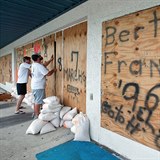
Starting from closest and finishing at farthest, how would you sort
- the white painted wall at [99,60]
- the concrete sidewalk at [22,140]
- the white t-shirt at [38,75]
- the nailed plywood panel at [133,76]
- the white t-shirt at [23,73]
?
the nailed plywood panel at [133,76], the white painted wall at [99,60], the concrete sidewalk at [22,140], the white t-shirt at [38,75], the white t-shirt at [23,73]

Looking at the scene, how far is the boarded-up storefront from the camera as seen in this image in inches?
140

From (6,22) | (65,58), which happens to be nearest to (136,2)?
(65,58)

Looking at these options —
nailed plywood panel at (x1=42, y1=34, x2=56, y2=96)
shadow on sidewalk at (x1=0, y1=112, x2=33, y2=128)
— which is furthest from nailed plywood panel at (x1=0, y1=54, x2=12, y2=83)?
shadow on sidewalk at (x1=0, y1=112, x2=33, y2=128)

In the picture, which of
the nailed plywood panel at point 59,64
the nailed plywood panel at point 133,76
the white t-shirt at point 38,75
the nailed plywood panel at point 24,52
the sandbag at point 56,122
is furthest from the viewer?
the nailed plywood panel at point 24,52

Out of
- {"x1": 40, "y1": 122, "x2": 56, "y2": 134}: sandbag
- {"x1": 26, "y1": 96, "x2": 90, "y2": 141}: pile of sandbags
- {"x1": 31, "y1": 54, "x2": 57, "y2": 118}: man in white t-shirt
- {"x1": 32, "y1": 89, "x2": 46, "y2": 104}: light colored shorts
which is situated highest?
{"x1": 31, "y1": 54, "x2": 57, "y2": 118}: man in white t-shirt

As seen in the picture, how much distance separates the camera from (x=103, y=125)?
286 centimetres

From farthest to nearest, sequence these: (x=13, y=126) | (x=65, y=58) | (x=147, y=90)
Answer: (x=65, y=58) → (x=13, y=126) → (x=147, y=90)

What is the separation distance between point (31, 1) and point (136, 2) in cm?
199

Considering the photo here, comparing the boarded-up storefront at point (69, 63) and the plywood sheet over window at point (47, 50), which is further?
the plywood sheet over window at point (47, 50)

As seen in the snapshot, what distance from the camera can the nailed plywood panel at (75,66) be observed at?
352 cm

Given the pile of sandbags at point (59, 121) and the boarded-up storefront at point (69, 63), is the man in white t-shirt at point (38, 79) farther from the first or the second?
the boarded-up storefront at point (69, 63)

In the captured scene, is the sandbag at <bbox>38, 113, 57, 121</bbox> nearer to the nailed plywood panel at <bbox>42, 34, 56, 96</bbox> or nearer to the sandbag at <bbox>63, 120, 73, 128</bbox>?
the sandbag at <bbox>63, 120, 73, 128</bbox>

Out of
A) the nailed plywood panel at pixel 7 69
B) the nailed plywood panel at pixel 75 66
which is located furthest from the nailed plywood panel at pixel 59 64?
the nailed plywood panel at pixel 7 69

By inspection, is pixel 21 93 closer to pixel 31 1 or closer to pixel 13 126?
pixel 13 126
